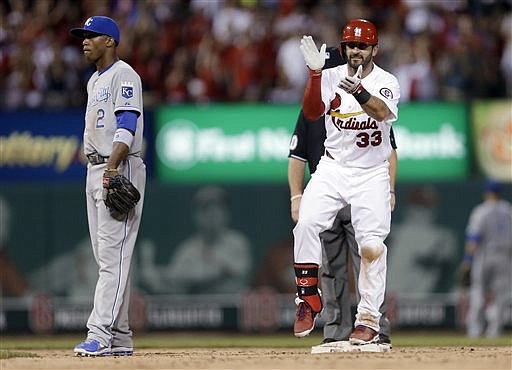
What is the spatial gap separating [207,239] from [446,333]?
11.2ft

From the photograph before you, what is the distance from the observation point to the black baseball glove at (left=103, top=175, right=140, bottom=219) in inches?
334

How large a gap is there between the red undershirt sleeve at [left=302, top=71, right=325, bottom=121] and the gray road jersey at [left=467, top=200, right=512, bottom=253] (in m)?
8.24

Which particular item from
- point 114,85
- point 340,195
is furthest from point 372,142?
point 114,85

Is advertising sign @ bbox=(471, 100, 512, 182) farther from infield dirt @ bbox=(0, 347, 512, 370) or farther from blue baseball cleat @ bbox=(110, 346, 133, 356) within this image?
blue baseball cleat @ bbox=(110, 346, 133, 356)

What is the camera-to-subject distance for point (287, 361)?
7.94 m

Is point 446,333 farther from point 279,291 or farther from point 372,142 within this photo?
point 372,142

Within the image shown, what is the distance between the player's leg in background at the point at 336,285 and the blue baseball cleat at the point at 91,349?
5.48ft

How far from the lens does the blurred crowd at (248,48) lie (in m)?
17.0

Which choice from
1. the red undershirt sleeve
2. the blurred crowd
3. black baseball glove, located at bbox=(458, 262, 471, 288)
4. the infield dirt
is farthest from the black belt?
black baseball glove, located at bbox=(458, 262, 471, 288)

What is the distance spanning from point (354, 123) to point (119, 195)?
1.62 meters

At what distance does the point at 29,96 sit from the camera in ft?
56.9

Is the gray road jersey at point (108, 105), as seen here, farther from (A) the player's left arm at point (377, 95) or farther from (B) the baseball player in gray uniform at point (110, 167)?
(A) the player's left arm at point (377, 95)

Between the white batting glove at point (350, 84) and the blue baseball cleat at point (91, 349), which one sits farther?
the blue baseball cleat at point (91, 349)

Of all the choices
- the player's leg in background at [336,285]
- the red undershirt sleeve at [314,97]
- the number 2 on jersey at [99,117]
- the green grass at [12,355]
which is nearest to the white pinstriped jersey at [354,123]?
the red undershirt sleeve at [314,97]
